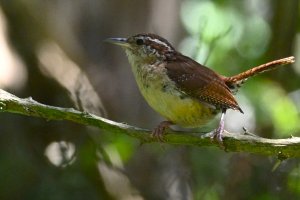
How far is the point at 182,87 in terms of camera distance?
13.3 feet

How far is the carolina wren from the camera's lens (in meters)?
3.99

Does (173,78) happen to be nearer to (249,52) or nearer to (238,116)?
(238,116)

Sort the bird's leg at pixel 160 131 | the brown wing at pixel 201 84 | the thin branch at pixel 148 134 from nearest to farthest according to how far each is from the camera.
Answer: the thin branch at pixel 148 134 < the bird's leg at pixel 160 131 < the brown wing at pixel 201 84

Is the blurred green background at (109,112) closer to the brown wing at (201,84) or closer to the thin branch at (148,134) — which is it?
the brown wing at (201,84)

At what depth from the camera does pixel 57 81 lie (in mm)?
5270

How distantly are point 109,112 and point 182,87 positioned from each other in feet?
5.29

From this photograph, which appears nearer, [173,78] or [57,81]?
[173,78]

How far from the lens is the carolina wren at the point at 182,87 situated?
13.1 feet

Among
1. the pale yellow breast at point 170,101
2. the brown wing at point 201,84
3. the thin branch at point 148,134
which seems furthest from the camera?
the brown wing at point 201,84

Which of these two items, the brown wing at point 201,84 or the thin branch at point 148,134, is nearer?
the thin branch at point 148,134

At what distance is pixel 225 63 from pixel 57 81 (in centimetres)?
205

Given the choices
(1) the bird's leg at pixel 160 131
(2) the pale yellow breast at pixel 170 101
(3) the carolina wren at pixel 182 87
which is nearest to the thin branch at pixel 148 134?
(1) the bird's leg at pixel 160 131

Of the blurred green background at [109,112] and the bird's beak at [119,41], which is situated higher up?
the bird's beak at [119,41]

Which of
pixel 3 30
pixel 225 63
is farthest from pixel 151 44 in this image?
pixel 225 63
